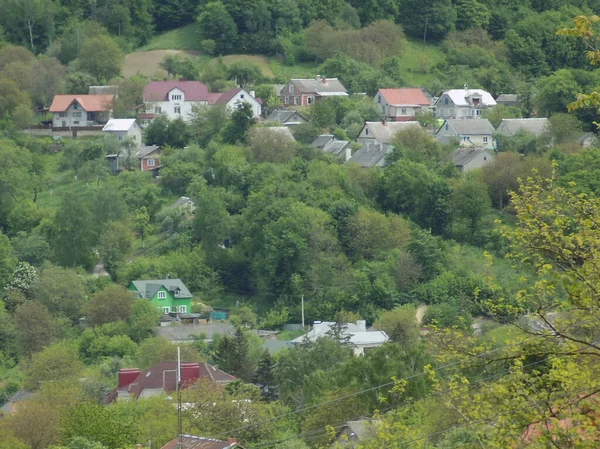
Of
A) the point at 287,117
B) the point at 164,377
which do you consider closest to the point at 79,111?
the point at 287,117

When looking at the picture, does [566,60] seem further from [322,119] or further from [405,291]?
[405,291]

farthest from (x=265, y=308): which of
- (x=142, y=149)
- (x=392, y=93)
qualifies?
(x=392, y=93)

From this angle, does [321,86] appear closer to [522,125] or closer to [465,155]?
[522,125]

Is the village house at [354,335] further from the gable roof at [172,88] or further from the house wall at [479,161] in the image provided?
the gable roof at [172,88]

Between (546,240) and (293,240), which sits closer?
(546,240)

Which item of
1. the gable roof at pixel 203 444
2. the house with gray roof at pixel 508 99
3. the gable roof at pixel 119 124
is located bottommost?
the house with gray roof at pixel 508 99

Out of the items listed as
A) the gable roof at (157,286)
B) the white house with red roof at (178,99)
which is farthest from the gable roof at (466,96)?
the gable roof at (157,286)
